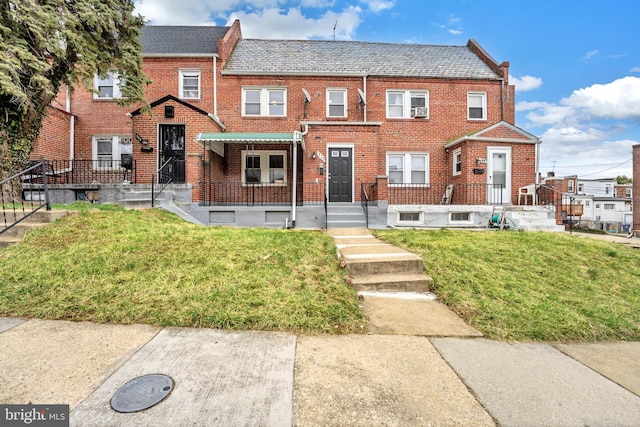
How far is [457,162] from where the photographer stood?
1402 cm

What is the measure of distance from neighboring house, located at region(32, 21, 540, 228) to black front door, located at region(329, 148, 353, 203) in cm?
4

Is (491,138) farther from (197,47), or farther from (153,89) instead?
(153,89)

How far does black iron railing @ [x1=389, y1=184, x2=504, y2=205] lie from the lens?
12766 millimetres

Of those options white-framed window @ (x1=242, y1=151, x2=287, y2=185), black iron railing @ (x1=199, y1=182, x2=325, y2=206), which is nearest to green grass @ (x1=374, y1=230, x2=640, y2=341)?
black iron railing @ (x1=199, y1=182, x2=325, y2=206)

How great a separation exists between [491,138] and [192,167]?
12.6 meters

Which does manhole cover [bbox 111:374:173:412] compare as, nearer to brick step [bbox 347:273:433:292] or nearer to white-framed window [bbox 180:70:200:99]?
brick step [bbox 347:273:433:292]

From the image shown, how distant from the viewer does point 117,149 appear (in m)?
14.8

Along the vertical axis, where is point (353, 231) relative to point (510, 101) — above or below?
below

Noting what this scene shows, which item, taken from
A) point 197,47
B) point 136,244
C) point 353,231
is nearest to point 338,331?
point 136,244

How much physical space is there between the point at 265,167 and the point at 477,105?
11.5m

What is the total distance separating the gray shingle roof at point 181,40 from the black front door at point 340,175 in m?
8.18

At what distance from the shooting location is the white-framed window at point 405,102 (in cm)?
1508

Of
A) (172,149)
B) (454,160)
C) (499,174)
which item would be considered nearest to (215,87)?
(172,149)

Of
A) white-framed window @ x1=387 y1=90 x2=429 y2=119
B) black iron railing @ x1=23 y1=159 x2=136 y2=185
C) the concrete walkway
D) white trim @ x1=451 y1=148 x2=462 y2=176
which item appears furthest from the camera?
white-framed window @ x1=387 y1=90 x2=429 y2=119
